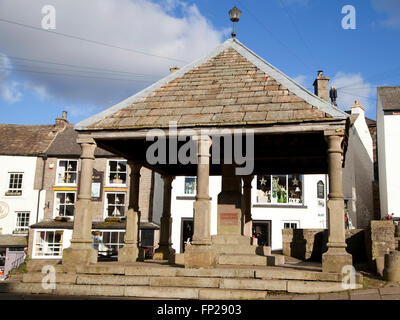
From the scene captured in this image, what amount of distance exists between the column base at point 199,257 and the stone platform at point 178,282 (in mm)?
248

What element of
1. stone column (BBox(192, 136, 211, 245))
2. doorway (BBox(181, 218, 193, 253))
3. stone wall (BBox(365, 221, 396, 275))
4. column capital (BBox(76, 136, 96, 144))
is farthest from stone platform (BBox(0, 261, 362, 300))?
doorway (BBox(181, 218, 193, 253))

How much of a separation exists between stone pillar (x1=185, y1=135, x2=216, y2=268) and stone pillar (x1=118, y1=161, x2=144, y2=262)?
4.21 m

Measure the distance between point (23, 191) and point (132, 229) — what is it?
20.3m

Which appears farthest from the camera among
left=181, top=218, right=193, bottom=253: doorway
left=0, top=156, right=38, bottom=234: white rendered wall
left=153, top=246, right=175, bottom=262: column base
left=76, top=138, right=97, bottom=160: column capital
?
left=0, top=156, right=38, bottom=234: white rendered wall

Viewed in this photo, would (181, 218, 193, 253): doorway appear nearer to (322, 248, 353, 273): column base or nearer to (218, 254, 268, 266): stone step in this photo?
(218, 254, 268, 266): stone step

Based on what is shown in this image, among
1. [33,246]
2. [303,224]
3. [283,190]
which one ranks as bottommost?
[33,246]

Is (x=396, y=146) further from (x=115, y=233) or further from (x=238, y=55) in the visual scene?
(x=115, y=233)

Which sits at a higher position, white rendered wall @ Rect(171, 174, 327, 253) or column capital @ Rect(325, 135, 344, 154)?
column capital @ Rect(325, 135, 344, 154)

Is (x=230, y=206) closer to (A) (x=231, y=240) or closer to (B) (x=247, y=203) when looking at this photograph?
(A) (x=231, y=240)

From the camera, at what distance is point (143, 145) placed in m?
14.2

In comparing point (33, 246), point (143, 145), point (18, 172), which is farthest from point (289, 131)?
point (18, 172)

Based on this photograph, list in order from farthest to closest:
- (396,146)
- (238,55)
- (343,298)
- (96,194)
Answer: (96,194) < (396,146) < (238,55) < (343,298)

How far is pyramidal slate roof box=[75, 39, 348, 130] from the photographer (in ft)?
36.8

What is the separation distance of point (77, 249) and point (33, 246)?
2076 centimetres
